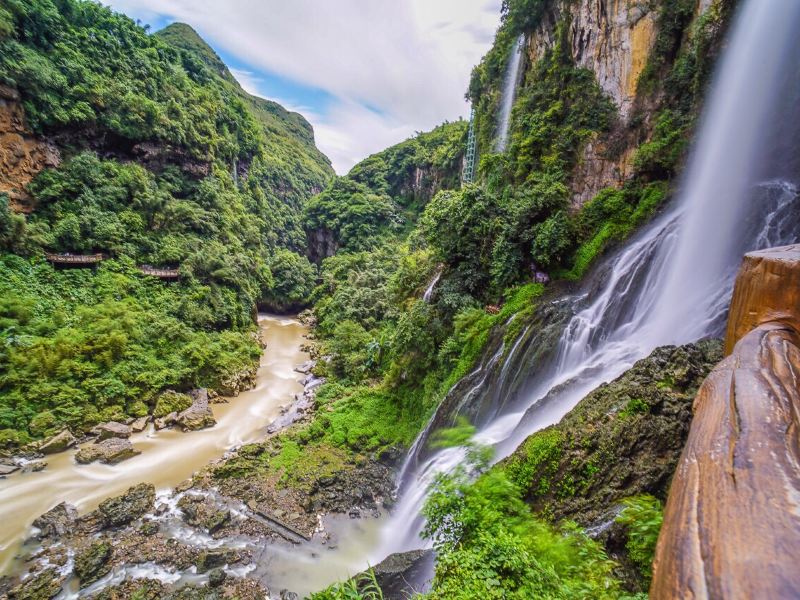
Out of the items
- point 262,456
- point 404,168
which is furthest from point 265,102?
point 262,456

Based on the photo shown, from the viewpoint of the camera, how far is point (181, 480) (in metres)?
11.7

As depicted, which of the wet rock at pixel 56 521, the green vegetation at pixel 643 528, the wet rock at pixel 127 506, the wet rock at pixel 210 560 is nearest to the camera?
the green vegetation at pixel 643 528

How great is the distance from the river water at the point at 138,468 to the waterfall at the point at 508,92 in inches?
656

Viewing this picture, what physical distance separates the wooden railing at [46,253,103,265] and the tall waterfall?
62.7ft

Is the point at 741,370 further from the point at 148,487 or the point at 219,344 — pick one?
the point at 219,344

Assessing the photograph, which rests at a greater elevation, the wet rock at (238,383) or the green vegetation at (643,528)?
the green vegetation at (643,528)

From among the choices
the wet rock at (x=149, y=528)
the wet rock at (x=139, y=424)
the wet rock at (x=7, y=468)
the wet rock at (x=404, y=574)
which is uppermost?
the wet rock at (x=404, y=574)

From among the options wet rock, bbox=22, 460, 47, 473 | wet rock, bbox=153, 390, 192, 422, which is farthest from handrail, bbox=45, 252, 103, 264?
wet rock, bbox=22, 460, 47, 473

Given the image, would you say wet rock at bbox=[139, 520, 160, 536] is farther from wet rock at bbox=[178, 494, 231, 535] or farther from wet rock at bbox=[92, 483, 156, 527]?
wet rock at bbox=[178, 494, 231, 535]

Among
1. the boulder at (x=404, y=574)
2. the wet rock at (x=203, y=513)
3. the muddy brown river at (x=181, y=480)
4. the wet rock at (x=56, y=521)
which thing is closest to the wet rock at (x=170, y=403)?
the muddy brown river at (x=181, y=480)

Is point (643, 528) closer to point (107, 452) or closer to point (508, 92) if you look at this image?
point (107, 452)

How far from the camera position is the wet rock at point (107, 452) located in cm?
1207

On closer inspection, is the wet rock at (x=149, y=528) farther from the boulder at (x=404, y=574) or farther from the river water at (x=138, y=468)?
the boulder at (x=404, y=574)

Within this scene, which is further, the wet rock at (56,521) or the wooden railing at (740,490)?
the wet rock at (56,521)
